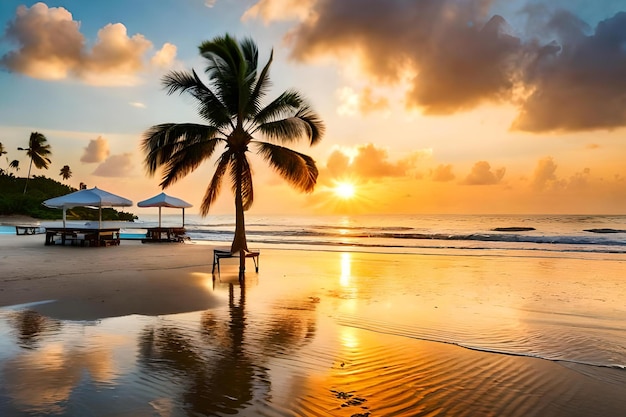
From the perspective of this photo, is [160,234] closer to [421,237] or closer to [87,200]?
[87,200]

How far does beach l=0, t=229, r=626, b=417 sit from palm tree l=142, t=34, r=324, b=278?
6.50 m

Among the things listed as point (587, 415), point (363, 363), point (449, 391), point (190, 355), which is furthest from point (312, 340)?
point (587, 415)

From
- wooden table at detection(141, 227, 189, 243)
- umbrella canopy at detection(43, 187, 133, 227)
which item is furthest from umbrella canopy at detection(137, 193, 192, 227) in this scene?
umbrella canopy at detection(43, 187, 133, 227)

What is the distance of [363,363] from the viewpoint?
226 inches

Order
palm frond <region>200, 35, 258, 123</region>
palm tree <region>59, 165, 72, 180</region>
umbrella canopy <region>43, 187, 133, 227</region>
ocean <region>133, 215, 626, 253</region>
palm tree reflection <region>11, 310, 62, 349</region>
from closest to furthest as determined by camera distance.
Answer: palm tree reflection <region>11, 310, 62, 349</region> < palm frond <region>200, 35, 258, 123</region> < umbrella canopy <region>43, 187, 133, 227</region> < ocean <region>133, 215, 626, 253</region> < palm tree <region>59, 165, 72, 180</region>

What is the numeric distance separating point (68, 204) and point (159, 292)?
15243mm

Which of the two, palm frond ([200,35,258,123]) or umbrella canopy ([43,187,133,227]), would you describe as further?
umbrella canopy ([43,187,133,227])

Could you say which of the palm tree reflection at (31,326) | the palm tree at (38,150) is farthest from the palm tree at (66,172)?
the palm tree reflection at (31,326)

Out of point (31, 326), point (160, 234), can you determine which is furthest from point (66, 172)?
point (31, 326)

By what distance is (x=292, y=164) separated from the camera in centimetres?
1872

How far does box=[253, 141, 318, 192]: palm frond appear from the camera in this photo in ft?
61.3

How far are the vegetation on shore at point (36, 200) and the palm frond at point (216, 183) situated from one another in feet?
133

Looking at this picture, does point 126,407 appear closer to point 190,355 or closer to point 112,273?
point 190,355

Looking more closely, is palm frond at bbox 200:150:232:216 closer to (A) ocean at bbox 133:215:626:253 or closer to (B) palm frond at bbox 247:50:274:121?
(B) palm frond at bbox 247:50:274:121
